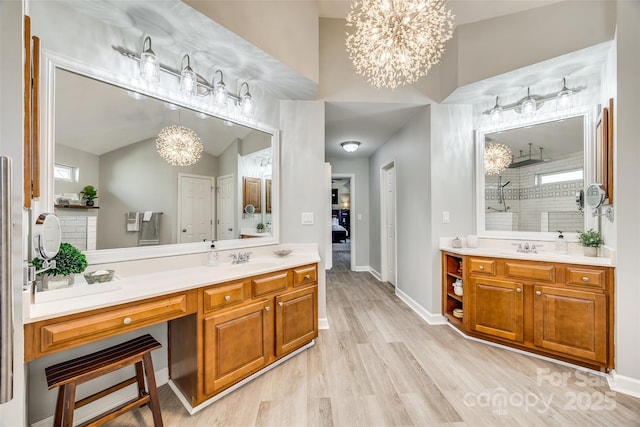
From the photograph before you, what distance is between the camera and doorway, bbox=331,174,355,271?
18.5 feet

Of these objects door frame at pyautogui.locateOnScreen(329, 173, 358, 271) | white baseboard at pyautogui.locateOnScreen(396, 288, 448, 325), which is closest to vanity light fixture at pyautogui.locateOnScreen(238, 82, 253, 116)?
white baseboard at pyautogui.locateOnScreen(396, 288, 448, 325)

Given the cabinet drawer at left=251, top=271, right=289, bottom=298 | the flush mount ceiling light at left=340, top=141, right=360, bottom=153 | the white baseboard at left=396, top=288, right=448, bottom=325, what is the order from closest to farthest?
the cabinet drawer at left=251, top=271, right=289, bottom=298, the white baseboard at left=396, top=288, right=448, bottom=325, the flush mount ceiling light at left=340, top=141, right=360, bottom=153

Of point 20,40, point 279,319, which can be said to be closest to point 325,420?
point 279,319

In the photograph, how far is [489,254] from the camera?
243 centimetres

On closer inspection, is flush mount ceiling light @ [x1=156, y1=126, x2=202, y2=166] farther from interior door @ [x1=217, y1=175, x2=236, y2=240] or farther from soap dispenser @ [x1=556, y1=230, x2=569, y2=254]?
soap dispenser @ [x1=556, y1=230, x2=569, y2=254]

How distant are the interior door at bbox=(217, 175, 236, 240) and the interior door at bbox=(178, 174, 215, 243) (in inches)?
2.9

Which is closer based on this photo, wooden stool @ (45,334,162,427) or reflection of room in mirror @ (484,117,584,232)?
wooden stool @ (45,334,162,427)

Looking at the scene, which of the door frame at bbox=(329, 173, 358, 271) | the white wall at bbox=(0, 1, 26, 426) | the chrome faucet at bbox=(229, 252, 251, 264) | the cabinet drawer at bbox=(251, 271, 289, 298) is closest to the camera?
the white wall at bbox=(0, 1, 26, 426)

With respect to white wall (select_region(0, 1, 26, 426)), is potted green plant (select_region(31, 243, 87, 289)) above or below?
below

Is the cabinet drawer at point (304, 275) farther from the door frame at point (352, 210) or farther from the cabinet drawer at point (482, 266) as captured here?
the door frame at point (352, 210)

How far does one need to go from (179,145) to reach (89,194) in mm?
669

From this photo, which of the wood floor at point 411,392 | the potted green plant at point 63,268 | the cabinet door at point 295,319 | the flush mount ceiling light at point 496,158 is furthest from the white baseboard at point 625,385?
the potted green plant at point 63,268

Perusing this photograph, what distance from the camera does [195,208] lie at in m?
2.08

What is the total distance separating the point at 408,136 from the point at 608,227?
223 centimetres
